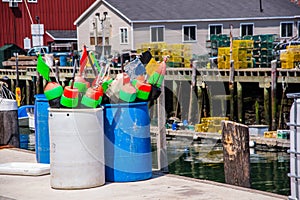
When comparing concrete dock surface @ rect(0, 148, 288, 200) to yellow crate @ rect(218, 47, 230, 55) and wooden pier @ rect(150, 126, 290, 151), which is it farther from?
yellow crate @ rect(218, 47, 230, 55)

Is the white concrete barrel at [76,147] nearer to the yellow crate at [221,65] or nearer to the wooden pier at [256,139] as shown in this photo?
the wooden pier at [256,139]

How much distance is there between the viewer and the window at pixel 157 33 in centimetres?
4202

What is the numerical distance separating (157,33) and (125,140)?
34.7 m

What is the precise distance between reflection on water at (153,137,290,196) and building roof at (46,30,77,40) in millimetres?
28220

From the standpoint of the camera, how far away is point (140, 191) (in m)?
7.56

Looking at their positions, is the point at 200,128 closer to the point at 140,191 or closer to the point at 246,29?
the point at 140,191

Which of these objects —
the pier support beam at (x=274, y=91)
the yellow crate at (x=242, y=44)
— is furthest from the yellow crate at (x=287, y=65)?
the yellow crate at (x=242, y=44)

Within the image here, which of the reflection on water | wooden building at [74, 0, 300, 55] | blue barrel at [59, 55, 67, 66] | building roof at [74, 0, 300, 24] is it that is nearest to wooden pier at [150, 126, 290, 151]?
the reflection on water

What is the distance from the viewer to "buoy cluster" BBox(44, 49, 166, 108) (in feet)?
25.4

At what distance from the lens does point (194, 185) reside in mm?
7895

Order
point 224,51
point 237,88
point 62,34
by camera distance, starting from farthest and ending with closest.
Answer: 1. point 62,34
2. point 224,51
3. point 237,88

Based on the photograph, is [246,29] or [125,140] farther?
[246,29]

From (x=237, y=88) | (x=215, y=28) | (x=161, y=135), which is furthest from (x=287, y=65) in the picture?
(x=215, y=28)

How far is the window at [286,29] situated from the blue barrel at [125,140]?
127ft
